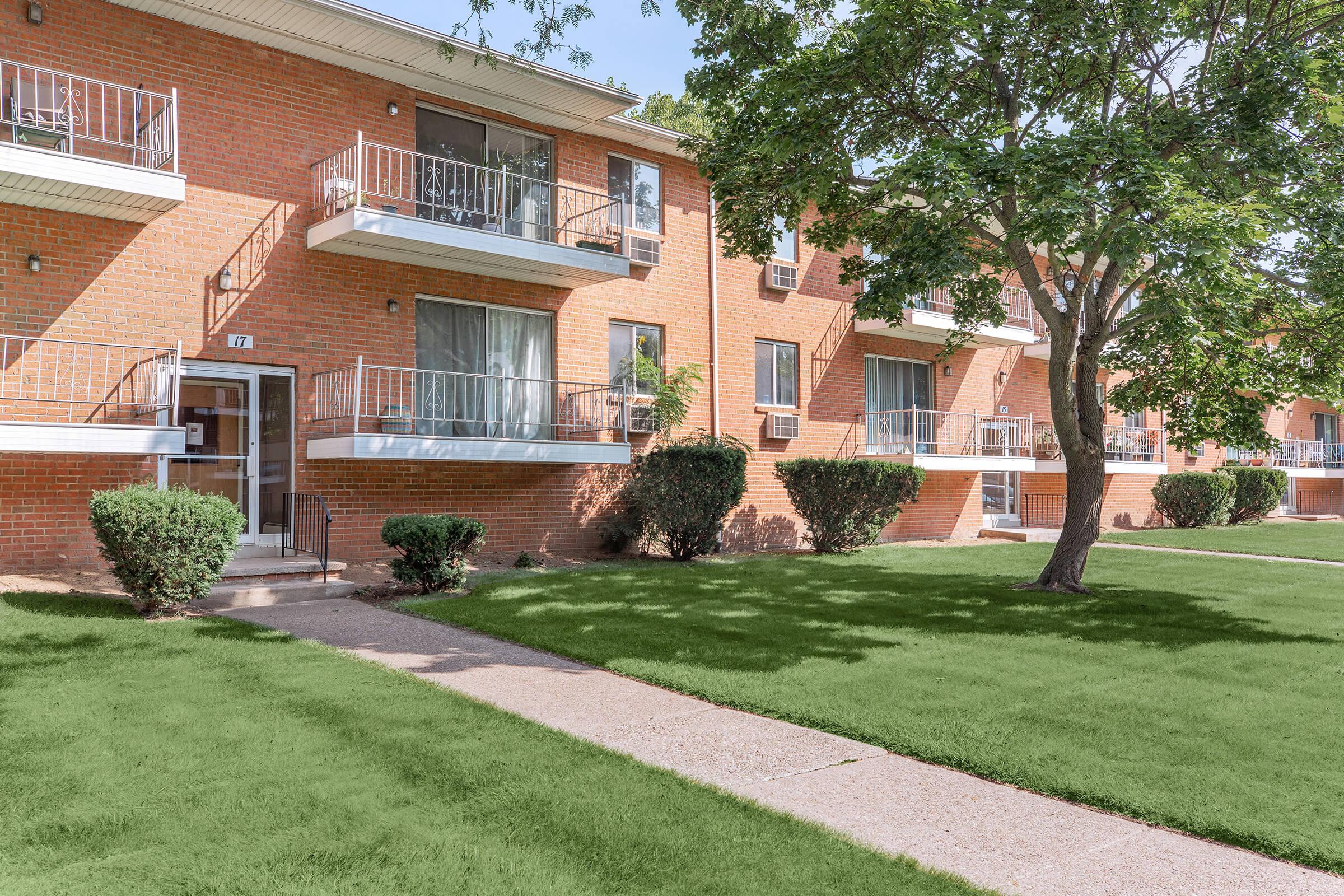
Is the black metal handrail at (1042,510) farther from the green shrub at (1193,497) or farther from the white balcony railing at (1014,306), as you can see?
the white balcony railing at (1014,306)

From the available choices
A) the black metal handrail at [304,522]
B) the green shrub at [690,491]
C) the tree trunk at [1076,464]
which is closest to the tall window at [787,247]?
the green shrub at [690,491]

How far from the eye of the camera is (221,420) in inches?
460

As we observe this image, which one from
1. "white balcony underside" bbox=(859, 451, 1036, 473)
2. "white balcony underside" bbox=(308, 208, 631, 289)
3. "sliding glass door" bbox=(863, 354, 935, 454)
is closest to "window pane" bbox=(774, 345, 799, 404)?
"sliding glass door" bbox=(863, 354, 935, 454)

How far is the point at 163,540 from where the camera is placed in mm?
8344

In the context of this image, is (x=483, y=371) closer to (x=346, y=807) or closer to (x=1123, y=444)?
(x=346, y=807)

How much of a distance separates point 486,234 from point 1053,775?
10032 millimetres

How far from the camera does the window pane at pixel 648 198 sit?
1598 centimetres

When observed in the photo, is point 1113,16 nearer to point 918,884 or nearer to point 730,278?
point 730,278

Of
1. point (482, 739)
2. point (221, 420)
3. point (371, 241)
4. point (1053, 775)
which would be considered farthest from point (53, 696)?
point (371, 241)

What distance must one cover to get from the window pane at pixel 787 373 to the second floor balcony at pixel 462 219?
13.9 feet

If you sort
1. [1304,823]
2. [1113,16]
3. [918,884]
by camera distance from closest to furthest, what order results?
[918,884]
[1304,823]
[1113,16]


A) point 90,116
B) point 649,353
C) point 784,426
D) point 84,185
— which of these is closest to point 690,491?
point 649,353

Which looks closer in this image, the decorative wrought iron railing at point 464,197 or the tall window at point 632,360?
the decorative wrought iron railing at point 464,197

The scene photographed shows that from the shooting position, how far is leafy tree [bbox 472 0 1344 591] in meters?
8.71
